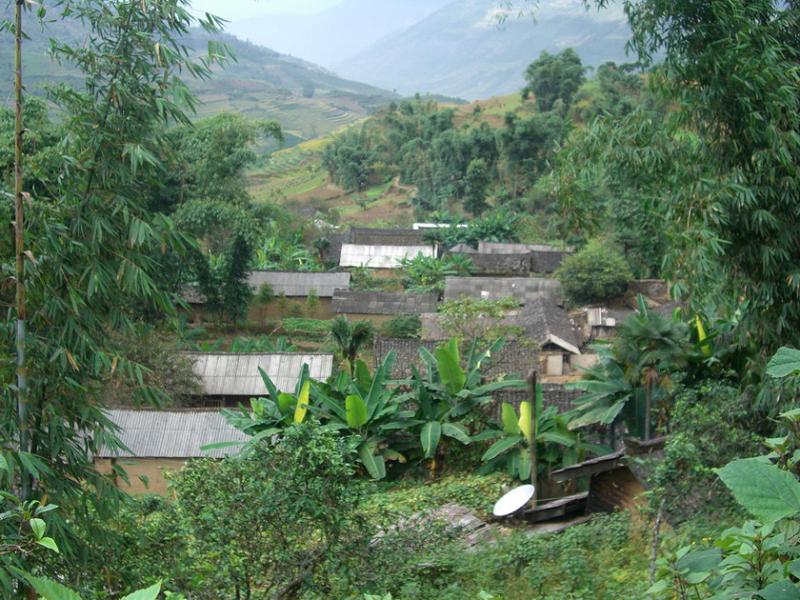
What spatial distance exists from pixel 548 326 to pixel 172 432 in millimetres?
11998

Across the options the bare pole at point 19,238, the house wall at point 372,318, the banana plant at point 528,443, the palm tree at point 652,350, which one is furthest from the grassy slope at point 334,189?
the bare pole at point 19,238

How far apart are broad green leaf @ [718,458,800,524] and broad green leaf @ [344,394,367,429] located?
10076 millimetres

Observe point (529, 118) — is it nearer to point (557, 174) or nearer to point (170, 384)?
point (170, 384)

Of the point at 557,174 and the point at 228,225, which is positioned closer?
the point at 557,174

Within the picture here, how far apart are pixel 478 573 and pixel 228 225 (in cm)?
1762

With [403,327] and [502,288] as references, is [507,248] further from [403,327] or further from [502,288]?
[403,327]

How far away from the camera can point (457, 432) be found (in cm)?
1210

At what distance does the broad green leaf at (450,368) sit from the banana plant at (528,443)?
2.59 feet

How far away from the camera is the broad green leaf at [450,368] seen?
12469mm

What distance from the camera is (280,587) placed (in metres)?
5.93

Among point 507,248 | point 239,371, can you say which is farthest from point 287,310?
point 239,371

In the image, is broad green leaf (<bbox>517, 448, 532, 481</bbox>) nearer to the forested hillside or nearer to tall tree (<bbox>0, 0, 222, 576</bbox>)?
the forested hillside

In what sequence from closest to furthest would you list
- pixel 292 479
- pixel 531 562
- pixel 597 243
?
1. pixel 292 479
2. pixel 531 562
3. pixel 597 243

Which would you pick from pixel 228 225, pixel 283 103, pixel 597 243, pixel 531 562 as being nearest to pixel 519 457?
pixel 531 562
